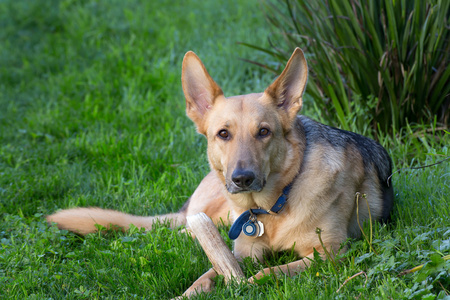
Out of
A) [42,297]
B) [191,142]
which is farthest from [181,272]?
[191,142]

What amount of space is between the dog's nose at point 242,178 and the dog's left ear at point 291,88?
624mm

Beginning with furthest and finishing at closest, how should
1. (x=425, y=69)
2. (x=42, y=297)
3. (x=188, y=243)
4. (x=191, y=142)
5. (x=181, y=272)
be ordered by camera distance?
(x=191, y=142) → (x=425, y=69) → (x=188, y=243) → (x=181, y=272) → (x=42, y=297)

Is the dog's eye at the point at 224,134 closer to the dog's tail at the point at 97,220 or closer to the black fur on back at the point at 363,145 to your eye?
the black fur on back at the point at 363,145

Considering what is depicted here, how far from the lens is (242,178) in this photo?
10.3ft

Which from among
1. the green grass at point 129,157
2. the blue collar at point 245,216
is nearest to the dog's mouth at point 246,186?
the blue collar at point 245,216

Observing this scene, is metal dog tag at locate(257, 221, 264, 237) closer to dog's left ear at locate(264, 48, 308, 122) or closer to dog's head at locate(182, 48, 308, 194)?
dog's head at locate(182, 48, 308, 194)

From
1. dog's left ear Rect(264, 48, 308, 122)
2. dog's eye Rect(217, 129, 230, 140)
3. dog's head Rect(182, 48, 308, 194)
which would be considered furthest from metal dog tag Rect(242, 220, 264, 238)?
dog's left ear Rect(264, 48, 308, 122)

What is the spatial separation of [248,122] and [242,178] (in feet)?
1.45

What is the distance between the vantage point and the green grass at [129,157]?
3.14 metres

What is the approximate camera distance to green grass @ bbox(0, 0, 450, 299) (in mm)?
3141

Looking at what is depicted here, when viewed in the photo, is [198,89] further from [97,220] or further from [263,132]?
[97,220]

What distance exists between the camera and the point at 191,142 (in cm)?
582

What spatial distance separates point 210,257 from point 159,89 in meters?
4.25

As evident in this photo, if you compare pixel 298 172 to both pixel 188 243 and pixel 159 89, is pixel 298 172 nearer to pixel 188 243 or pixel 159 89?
pixel 188 243
